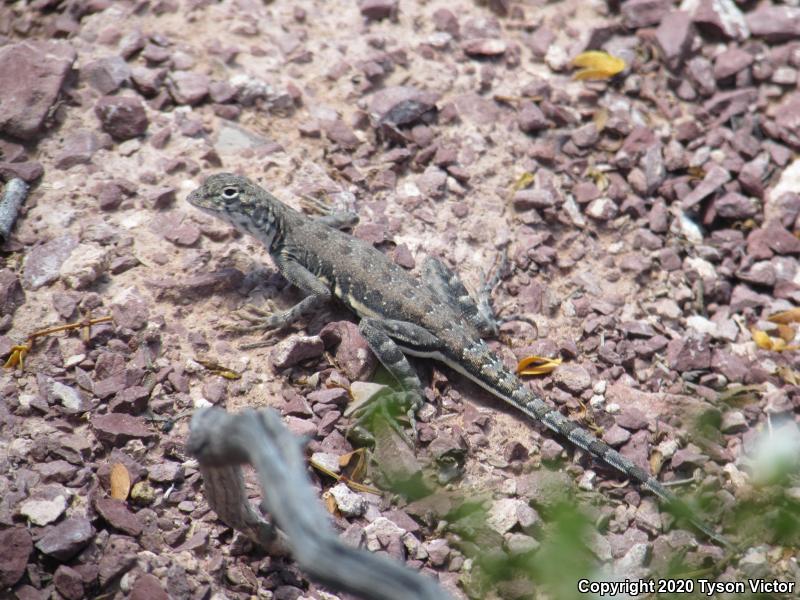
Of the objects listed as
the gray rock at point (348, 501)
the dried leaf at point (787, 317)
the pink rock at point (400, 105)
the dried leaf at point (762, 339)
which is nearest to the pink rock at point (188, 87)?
the pink rock at point (400, 105)

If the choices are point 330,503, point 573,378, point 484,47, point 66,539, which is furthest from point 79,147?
point 573,378

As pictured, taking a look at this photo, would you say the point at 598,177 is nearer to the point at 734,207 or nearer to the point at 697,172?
the point at 697,172

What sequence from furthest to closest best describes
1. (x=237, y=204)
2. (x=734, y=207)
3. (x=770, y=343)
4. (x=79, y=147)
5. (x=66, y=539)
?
(x=734, y=207) < (x=770, y=343) < (x=79, y=147) < (x=237, y=204) < (x=66, y=539)

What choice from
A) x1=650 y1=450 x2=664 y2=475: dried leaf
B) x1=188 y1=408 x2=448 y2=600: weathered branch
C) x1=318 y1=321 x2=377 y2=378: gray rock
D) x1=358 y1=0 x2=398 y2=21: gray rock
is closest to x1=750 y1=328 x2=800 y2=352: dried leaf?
x1=650 y1=450 x2=664 y2=475: dried leaf

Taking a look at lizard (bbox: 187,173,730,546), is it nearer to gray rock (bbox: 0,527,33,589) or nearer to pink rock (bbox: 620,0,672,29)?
gray rock (bbox: 0,527,33,589)

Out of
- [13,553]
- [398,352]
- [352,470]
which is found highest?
[398,352]

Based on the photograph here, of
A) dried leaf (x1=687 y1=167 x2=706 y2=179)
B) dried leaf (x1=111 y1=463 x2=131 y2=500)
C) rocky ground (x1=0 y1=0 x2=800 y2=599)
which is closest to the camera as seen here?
dried leaf (x1=111 y1=463 x2=131 y2=500)

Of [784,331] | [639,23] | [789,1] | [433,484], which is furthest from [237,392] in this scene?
[789,1]
